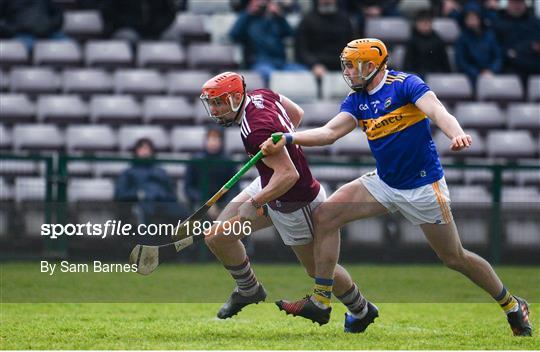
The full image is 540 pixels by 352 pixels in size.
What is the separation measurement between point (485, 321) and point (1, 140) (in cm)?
733

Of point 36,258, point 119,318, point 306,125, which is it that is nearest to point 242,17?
point 306,125

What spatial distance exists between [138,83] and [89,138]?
1.26 meters

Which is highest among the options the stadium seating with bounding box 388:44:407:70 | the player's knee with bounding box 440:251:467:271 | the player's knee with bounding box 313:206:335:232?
the player's knee with bounding box 313:206:335:232

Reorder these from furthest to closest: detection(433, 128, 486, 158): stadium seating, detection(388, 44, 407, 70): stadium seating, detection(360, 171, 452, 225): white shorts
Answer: detection(388, 44, 407, 70): stadium seating < detection(433, 128, 486, 158): stadium seating < detection(360, 171, 452, 225): white shorts

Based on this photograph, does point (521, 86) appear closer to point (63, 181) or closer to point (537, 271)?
point (537, 271)

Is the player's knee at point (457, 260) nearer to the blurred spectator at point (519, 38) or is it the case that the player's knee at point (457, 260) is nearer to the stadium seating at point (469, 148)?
the stadium seating at point (469, 148)

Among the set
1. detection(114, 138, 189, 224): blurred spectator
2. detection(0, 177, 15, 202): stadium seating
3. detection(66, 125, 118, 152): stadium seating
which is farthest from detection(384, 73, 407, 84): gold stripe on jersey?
detection(66, 125, 118, 152): stadium seating

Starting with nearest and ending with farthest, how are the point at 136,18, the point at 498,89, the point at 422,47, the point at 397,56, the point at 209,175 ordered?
A: the point at 209,175, the point at 422,47, the point at 498,89, the point at 397,56, the point at 136,18

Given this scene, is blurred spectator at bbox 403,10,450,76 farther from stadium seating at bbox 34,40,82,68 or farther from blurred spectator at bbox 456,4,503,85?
stadium seating at bbox 34,40,82,68

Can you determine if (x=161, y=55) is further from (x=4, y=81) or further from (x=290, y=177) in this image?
(x=290, y=177)

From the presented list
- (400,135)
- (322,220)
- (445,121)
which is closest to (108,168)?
(322,220)

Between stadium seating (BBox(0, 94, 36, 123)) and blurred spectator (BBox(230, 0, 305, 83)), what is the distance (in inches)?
113

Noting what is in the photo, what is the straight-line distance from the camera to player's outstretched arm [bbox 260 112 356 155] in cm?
825

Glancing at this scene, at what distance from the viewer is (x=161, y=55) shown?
16281 mm
